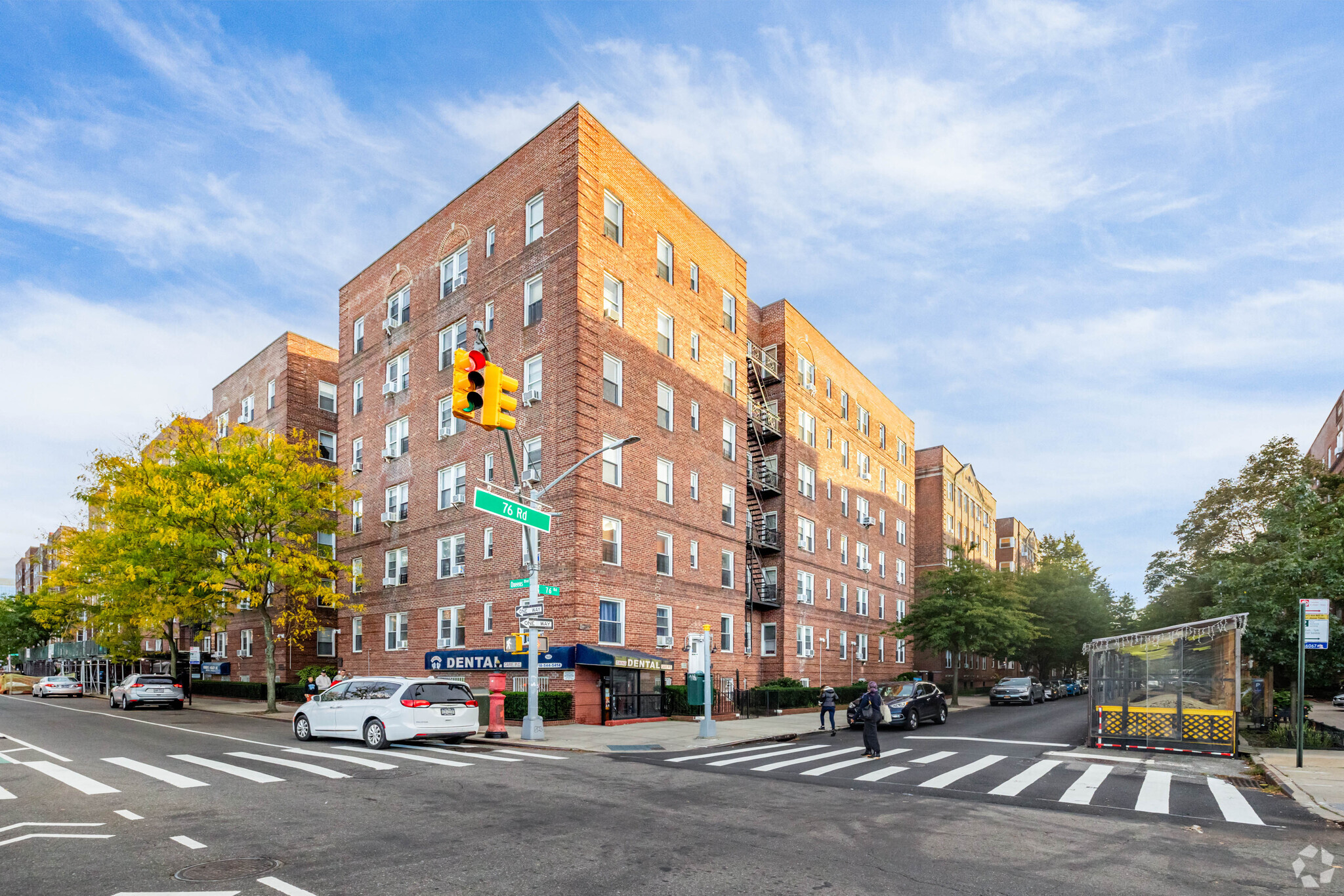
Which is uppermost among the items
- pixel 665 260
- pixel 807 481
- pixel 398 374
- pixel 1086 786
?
pixel 665 260

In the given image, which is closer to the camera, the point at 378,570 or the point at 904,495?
the point at 378,570

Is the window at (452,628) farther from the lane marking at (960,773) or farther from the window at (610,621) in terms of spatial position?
the lane marking at (960,773)

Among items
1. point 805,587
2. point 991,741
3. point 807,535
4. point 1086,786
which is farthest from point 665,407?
point 1086,786

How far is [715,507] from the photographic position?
3719 centimetres

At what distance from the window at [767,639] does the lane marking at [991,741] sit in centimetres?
1667

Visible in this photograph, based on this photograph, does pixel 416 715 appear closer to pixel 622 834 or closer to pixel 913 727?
pixel 622 834

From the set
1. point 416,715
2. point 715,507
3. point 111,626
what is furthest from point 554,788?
point 111,626

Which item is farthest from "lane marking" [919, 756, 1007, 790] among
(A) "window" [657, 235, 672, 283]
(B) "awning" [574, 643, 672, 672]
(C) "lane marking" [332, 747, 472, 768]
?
(A) "window" [657, 235, 672, 283]

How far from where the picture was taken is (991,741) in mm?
23781

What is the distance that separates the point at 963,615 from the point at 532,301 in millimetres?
26737

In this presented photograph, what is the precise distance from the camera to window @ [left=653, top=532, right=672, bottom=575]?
32906 mm

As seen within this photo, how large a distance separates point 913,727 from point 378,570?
21.8m

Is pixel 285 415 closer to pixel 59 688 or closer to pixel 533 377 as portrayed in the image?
pixel 533 377

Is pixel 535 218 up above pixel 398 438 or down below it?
above
